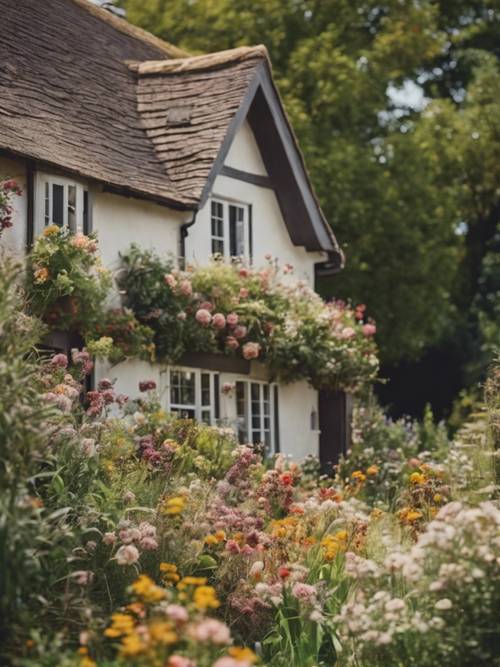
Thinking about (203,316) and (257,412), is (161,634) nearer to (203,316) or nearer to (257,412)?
(203,316)

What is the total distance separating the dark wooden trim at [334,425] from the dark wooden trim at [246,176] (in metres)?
3.64

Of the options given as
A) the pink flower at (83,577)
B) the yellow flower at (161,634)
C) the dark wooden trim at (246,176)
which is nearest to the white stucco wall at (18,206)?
the dark wooden trim at (246,176)

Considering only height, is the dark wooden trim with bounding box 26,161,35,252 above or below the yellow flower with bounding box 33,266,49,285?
above

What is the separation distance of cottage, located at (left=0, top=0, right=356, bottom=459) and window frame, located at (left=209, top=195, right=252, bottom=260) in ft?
A: 0.09

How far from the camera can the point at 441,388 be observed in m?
29.1

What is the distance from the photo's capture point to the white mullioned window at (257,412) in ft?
58.6

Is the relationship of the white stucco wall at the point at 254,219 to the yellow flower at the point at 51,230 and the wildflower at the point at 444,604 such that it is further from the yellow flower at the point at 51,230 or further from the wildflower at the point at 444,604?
the wildflower at the point at 444,604

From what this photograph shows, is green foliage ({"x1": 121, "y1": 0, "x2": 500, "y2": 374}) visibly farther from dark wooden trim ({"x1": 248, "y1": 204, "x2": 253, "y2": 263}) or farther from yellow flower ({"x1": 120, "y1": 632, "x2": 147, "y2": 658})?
yellow flower ({"x1": 120, "y1": 632, "x2": 147, "y2": 658})

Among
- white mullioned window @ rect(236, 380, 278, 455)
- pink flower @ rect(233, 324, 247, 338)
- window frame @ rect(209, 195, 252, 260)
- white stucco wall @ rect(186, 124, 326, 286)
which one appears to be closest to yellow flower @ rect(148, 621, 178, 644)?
pink flower @ rect(233, 324, 247, 338)

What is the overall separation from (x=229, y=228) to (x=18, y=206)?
5.06m

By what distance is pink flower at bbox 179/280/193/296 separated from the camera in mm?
15633

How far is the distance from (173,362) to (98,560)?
290 inches

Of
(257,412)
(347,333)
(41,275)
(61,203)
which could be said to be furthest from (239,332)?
(41,275)

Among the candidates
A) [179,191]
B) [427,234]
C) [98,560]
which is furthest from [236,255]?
[98,560]
